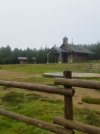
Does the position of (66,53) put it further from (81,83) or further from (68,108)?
(81,83)

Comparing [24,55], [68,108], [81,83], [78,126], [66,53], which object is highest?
[66,53]

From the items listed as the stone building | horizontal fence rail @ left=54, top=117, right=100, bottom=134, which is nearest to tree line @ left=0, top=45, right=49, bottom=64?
the stone building

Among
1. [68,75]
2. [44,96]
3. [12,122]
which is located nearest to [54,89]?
[68,75]

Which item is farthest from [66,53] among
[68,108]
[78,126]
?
[78,126]

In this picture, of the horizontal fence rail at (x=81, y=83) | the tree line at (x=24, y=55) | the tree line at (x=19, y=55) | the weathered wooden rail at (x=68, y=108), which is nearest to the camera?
the horizontal fence rail at (x=81, y=83)

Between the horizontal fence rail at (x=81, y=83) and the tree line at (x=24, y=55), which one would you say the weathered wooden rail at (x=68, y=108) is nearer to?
the horizontal fence rail at (x=81, y=83)

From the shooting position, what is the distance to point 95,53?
59719mm

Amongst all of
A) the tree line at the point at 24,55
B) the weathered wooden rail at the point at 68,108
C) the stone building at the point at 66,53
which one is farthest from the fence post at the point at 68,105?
the stone building at the point at 66,53

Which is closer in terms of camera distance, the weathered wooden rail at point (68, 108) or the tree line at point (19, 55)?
the weathered wooden rail at point (68, 108)

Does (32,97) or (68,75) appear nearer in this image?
Result: (68,75)

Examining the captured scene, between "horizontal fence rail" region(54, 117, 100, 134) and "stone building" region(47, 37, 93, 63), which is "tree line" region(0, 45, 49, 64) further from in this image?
"horizontal fence rail" region(54, 117, 100, 134)

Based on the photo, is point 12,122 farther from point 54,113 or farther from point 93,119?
point 93,119

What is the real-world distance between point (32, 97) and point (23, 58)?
44919 mm

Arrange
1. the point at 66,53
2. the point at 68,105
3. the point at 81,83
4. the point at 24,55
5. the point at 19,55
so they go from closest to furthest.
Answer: the point at 81,83 → the point at 68,105 → the point at 66,53 → the point at 19,55 → the point at 24,55
